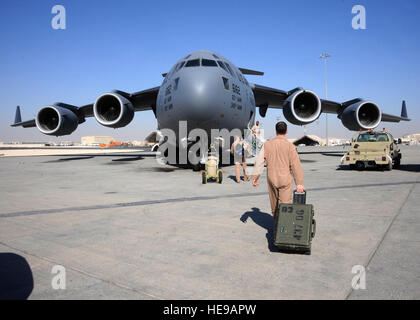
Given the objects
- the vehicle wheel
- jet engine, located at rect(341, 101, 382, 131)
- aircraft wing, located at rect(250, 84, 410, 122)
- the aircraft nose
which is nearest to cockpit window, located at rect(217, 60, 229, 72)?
the aircraft nose

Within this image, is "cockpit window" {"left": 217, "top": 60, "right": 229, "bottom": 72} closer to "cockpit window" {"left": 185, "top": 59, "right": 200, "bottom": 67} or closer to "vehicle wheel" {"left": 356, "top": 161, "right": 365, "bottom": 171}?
"cockpit window" {"left": 185, "top": 59, "right": 200, "bottom": 67}

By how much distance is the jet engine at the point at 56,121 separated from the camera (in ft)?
55.5

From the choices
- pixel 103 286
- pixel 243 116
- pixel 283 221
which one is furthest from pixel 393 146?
pixel 103 286

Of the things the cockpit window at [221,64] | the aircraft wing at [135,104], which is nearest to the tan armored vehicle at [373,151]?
the cockpit window at [221,64]

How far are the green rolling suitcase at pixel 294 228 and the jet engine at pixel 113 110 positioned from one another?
1327 cm

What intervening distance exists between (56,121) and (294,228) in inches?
714

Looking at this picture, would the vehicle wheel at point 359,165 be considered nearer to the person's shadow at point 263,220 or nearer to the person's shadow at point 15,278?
the person's shadow at point 263,220

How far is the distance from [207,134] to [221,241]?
7.10m

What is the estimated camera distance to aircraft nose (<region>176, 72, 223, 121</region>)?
9.52 meters

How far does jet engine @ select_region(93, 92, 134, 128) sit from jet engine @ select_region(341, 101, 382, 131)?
12.3 metres

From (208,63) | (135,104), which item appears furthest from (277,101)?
(208,63)

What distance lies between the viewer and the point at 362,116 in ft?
57.5

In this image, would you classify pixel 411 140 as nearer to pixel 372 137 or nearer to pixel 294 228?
pixel 372 137
